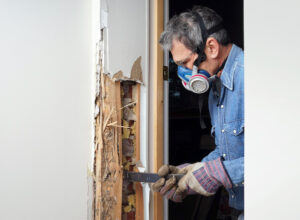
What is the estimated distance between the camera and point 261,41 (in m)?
1.18

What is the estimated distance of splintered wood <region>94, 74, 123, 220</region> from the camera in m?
2.06

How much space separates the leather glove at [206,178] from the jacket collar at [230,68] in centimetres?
41

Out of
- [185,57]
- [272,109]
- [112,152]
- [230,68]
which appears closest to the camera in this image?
[272,109]

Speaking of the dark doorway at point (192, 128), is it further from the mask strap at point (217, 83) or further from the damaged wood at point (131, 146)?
the mask strap at point (217, 83)

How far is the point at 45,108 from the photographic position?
1985mm

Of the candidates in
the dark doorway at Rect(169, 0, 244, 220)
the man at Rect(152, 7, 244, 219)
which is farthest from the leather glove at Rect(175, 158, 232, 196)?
the dark doorway at Rect(169, 0, 244, 220)

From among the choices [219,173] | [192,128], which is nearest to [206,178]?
[219,173]

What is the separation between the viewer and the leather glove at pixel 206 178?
174 centimetres

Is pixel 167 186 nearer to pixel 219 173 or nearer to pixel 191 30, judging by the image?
pixel 219 173

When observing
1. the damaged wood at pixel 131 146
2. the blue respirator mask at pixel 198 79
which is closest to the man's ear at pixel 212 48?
the blue respirator mask at pixel 198 79

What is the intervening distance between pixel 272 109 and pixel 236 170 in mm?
651

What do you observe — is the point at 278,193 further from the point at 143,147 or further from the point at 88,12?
the point at 88,12

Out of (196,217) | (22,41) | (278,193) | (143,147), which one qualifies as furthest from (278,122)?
(196,217)

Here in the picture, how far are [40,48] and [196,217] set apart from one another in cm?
202
